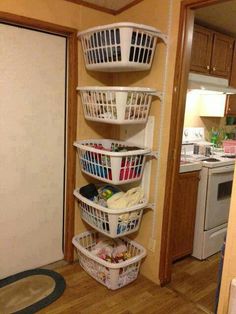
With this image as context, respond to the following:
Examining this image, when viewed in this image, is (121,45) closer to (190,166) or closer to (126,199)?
(126,199)

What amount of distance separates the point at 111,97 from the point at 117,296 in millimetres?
1410

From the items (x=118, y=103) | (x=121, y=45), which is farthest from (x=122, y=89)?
(x=121, y=45)

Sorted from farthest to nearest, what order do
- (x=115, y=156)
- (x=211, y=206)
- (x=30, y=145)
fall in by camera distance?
(x=211, y=206) < (x=30, y=145) < (x=115, y=156)

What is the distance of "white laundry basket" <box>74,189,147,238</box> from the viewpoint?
193cm

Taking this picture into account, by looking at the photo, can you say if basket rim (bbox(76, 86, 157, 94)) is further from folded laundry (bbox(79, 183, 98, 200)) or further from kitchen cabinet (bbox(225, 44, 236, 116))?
kitchen cabinet (bbox(225, 44, 236, 116))

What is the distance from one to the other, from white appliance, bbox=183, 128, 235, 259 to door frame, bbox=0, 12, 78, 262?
1.15m

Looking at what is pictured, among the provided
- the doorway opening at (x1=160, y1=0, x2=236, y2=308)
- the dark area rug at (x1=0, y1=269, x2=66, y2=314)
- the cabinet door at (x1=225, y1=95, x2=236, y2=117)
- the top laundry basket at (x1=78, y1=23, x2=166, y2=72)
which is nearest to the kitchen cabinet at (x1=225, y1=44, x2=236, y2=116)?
the cabinet door at (x1=225, y1=95, x2=236, y2=117)

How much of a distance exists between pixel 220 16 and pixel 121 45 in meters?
1.38

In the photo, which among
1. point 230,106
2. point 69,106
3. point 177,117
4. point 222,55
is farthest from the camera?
point 230,106

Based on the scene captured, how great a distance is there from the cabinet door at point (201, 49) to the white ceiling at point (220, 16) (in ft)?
0.29

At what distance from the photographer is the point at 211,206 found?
259 centimetres

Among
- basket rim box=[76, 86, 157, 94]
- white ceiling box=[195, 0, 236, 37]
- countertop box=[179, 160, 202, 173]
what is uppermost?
white ceiling box=[195, 0, 236, 37]

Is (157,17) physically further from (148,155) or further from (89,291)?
(89,291)

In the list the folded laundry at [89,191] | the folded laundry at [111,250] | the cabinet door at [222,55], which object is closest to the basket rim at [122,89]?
the folded laundry at [89,191]
